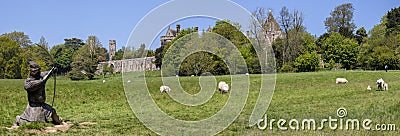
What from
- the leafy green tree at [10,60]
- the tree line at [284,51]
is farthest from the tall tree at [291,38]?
the leafy green tree at [10,60]

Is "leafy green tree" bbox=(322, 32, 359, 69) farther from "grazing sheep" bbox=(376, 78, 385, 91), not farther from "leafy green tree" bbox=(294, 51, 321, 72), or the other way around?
"grazing sheep" bbox=(376, 78, 385, 91)

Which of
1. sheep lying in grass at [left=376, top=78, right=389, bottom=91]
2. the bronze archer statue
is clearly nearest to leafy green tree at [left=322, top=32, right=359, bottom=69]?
sheep lying in grass at [left=376, top=78, right=389, bottom=91]

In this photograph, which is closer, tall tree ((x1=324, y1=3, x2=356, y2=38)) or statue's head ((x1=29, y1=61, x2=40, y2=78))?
statue's head ((x1=29, y1=61, x2=40, y2=78))

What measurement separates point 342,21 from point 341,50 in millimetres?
18469

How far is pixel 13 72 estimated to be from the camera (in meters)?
56.1

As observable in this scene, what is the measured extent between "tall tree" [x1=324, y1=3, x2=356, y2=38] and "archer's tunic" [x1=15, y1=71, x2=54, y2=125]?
96.4 metres

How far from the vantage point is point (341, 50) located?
89.1 metres

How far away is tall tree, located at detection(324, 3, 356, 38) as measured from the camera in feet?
336

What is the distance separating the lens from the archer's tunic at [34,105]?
13352mm

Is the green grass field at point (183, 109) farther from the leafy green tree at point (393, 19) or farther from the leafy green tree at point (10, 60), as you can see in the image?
the leafy green tree at point (393, 19)

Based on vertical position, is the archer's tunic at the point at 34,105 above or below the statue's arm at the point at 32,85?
below

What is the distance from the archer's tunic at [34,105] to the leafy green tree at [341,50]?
3233 inches

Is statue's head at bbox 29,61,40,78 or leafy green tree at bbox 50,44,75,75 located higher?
leafy green tree at bbox 50,44,75,75

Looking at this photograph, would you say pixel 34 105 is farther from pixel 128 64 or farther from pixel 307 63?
pixel 307 63
